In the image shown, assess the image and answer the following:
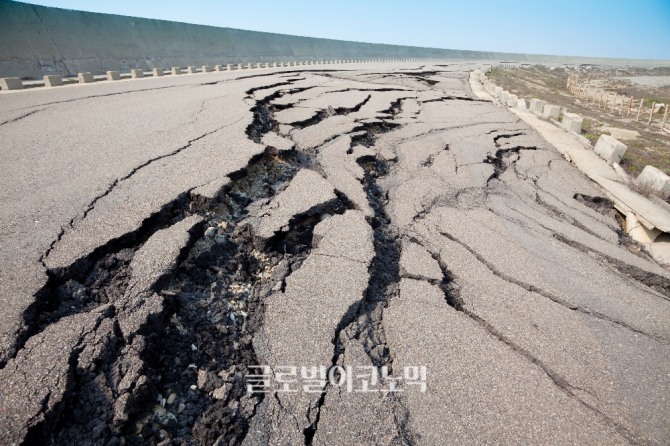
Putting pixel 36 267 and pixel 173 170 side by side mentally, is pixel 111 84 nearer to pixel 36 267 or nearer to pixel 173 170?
pixel 173 170

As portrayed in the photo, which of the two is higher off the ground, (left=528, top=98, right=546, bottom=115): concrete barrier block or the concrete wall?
the concrete wall

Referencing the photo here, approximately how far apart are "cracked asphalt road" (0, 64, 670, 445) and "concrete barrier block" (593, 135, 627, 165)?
6.11 feet

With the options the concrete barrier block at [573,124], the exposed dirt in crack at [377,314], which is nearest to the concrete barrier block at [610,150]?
the concrete barrier block at [573,124]

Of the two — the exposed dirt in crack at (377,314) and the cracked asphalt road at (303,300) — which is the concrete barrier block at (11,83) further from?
the exposed dirt in crack at (377,314)

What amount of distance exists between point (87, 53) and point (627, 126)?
710 inches

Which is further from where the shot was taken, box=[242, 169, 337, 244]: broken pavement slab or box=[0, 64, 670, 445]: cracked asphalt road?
box=[242, 169, 337, 244]: broken pavement slab

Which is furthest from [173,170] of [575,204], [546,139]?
[546,139]

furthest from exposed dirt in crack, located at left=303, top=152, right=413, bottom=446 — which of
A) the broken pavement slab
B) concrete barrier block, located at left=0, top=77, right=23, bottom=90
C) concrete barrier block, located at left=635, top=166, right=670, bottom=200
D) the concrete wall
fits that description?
the concrete wall

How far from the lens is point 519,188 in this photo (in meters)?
4.18

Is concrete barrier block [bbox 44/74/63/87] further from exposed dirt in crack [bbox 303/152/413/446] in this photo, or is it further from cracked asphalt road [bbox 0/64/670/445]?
exposed dirt in crack [bbox 303/152/413/446]

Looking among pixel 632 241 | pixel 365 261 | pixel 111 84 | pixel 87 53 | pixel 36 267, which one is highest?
pixel 87 53

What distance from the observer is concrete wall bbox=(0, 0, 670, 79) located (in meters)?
10.7

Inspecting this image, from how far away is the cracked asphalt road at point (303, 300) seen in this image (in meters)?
1.52

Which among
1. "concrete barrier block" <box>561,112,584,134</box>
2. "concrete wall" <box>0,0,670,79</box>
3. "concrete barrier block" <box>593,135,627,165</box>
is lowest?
"concrete barrier block" <box>593,135,627,165</box>
